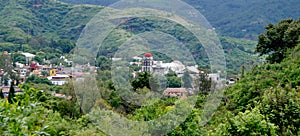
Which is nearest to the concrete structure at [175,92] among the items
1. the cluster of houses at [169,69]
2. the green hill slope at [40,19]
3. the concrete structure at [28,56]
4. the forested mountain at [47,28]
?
the cluster of houses at [169,69]

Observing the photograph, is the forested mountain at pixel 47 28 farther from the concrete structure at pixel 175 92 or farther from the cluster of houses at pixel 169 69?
the concrete structure at pixel 175 92

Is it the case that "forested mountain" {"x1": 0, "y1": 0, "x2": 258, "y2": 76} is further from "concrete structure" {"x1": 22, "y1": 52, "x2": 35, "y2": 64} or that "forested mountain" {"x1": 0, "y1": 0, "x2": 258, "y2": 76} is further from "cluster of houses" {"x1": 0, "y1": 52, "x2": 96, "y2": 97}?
"cluster of houses" {"x1": 0, "y1": 52, "x2": 96, "y2": 97}

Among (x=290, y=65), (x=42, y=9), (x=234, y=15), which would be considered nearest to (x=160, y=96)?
(x=290, y=65)

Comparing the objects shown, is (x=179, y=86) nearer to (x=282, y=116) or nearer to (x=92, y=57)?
(x=92, y=57)

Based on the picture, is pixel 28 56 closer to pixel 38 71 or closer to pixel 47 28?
pixel 38 71

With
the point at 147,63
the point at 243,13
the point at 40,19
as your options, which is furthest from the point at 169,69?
the point at 243,13

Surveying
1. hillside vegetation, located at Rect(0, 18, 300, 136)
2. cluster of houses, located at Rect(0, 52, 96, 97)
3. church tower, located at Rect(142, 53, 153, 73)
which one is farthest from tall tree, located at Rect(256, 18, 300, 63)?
cluster of houses, located at Rect(0, 52, 96, 97)
